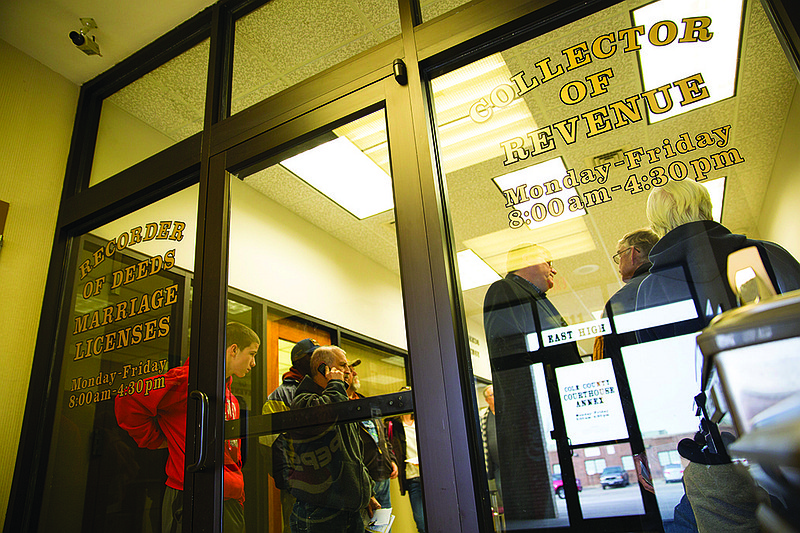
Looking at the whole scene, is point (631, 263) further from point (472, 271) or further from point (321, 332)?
point (321, 332)

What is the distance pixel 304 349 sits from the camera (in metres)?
1.65

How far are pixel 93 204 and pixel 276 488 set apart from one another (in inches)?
59.5

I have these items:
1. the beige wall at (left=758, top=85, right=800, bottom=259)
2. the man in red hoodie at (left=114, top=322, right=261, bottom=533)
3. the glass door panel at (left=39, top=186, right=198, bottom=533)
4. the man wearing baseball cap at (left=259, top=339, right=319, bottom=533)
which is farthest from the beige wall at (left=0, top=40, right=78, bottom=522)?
the beige wall at (left=758, top=85, right=800, bottom=259)

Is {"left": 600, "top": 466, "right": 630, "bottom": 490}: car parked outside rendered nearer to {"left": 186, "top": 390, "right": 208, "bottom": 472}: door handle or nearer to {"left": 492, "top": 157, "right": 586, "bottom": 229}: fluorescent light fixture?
{"left": 492, "top": 157, "right": 586, "bottom": 229}: fluorescent light fixture

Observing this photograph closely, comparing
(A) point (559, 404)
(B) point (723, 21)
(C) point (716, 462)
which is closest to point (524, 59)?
(B) point (723, 21)

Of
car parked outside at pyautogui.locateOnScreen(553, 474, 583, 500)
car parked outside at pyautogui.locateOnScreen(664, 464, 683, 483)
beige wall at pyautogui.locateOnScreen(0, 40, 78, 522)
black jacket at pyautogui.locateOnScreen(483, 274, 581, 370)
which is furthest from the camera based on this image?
beige wall at pyautogui.locateOnScreen(0, 40, 78, 522)

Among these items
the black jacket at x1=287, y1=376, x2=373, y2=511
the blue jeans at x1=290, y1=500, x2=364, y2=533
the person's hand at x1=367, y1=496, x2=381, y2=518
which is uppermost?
the black jacket at x1=287, y1=376, x2=373, y2=511

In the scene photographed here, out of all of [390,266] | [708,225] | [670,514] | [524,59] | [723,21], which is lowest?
[670,514]

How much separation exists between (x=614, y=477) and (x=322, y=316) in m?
0.94

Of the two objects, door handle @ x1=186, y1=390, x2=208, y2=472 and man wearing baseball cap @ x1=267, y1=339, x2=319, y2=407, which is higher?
man wearing baseball cap @ x1=267, y1=339, x2=319, y2=407

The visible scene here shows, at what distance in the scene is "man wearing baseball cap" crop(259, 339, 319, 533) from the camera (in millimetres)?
1588

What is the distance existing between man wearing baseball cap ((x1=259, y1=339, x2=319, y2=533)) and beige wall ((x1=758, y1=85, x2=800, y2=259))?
1219 millimetres

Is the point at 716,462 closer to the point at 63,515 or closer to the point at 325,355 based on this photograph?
the point at 325,355

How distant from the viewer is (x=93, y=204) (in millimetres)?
2283
